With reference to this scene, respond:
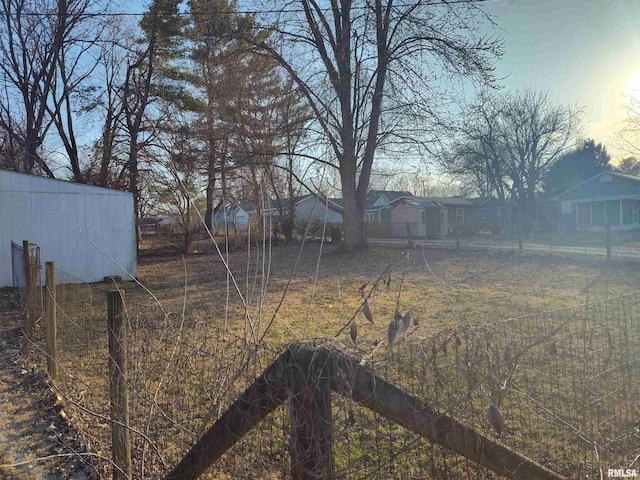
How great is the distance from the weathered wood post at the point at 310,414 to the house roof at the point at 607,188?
3263 centimetres

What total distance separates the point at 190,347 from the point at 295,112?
17.4m

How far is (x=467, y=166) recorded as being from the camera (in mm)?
37594

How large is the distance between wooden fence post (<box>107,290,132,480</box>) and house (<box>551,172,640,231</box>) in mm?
31112

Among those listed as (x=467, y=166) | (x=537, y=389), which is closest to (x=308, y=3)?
(x=537, y=389)

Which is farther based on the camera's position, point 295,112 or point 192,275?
point 295,112

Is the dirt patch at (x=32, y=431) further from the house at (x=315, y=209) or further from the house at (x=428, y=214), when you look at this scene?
the house at (x=428, y=214)

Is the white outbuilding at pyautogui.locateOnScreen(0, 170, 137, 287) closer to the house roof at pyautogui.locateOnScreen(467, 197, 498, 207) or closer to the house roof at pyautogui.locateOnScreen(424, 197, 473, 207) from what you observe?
the house roof at pyautogui.locateOnScreen(424, 197, 473, 207)

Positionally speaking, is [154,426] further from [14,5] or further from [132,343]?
[14,5]

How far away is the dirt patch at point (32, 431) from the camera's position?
3059 mm

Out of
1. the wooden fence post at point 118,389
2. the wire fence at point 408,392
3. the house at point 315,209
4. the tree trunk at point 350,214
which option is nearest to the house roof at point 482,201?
the house at point 315,209

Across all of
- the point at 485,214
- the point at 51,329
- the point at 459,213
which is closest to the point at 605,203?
the point at 459,213

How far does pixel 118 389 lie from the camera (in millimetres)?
2838

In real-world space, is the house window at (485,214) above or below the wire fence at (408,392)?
above

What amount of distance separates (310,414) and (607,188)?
3383cm
